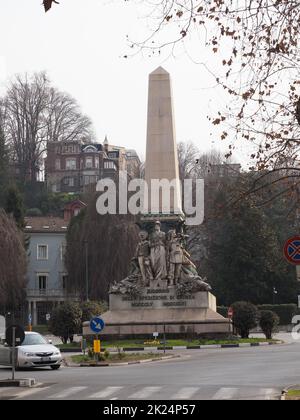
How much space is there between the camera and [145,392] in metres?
18.5

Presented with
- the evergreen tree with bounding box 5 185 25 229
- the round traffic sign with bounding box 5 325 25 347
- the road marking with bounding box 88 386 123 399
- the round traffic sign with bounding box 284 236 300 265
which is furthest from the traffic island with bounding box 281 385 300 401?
the evergreen tree with bounding box 5 185 25 229

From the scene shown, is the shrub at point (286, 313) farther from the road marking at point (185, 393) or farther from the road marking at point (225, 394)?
the road marking at point (225, 394)

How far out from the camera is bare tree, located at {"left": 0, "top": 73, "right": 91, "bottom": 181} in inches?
4028

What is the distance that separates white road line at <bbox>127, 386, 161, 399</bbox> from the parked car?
9.30m

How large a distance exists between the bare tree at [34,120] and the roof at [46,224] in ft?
30.8

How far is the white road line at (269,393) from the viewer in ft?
56.2

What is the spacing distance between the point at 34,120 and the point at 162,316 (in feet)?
202

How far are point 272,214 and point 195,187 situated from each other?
1012 cm

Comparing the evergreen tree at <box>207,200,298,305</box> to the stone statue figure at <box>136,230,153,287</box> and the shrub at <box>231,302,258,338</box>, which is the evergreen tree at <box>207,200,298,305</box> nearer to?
the shrub at <box>231,302,258,338</box>

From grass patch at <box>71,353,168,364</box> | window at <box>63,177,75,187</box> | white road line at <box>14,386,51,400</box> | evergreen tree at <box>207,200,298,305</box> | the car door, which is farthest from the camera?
window at <box>63,177,75,187</box>

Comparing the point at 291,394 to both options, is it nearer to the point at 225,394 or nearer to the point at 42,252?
the point at 225,394

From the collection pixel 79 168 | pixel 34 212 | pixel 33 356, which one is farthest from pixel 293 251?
pixel 79 168
